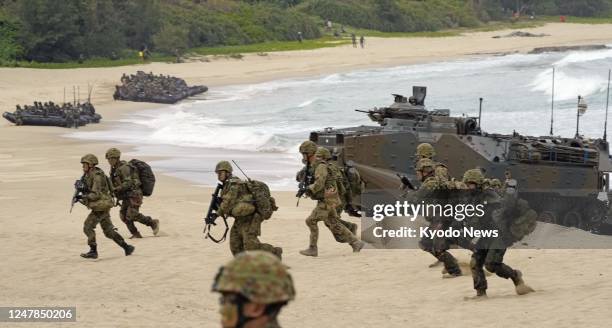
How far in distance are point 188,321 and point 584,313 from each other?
3489 mm

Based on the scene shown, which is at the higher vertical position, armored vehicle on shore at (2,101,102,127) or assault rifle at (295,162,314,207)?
assault rifle at (295,162,314,207)

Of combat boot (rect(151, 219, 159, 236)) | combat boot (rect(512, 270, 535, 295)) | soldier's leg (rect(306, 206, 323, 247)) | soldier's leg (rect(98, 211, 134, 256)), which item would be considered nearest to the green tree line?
combat boot (rect(151, 219, 159, 236))

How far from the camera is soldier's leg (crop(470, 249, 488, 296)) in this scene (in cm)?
1193

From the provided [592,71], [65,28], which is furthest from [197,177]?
[65,28]

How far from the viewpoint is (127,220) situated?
17.1 meters

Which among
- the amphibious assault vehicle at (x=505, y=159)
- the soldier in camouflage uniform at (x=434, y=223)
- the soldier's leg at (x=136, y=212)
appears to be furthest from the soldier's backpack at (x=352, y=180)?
the amphibious assault vehicle at (x=505, y=159)

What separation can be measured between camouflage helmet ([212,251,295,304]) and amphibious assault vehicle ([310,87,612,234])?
1402 centimetres

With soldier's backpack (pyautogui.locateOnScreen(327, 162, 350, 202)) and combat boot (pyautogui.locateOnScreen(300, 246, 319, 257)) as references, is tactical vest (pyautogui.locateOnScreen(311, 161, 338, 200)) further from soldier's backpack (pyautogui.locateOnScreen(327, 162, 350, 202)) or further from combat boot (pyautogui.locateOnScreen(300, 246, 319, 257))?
combat boot (pyautogui.locateOnScreen(300, 246, 319, 257))

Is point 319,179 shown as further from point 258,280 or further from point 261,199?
point 258,280

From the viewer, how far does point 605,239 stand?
1734 centimetres

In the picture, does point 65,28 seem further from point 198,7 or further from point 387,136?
point 387,136

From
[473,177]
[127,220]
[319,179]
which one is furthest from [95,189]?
[473,177]

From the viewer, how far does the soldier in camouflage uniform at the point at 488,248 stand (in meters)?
11.8

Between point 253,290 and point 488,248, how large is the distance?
279 inches
